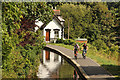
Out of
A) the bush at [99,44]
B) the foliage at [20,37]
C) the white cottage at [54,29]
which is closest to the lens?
the foliage at [20,37]

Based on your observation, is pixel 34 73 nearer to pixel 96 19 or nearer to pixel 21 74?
pixel 21 74

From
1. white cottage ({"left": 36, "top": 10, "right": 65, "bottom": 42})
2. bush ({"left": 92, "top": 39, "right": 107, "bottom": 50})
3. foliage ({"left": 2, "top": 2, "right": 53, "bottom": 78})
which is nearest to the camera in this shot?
foliage ({"left": 2, "top": 2, "right": 53, "bottom": 78})

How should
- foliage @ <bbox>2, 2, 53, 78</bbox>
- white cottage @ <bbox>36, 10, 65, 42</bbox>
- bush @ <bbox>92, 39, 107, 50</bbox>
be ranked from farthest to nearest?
white cottage @ <bbox>36, 10, 65, 42</bbox>, bush @ <bbox>92, 39, 107, 50</bbox>, foliage @ <bbox>2, 2, 53, 78</bbox>

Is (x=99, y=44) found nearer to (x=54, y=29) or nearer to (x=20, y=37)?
(x=54, y=29)

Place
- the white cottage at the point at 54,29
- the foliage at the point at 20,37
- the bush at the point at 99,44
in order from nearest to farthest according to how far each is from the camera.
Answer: the foliage at the point at 20,37, the bush at the point at 99,44, the white cottage at the point at 54,29

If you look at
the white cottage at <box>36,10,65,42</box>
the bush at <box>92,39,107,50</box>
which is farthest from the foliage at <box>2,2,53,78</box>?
the white cottage at <box>36,10,65,42</box>

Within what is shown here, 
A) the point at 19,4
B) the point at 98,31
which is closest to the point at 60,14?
the point at 98,31

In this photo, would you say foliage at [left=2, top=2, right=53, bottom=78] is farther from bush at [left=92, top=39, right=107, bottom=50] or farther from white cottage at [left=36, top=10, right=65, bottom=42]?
white cottage at [left=36, top=10, right=65, bottom=42]

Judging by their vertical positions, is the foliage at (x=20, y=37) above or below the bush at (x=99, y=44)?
above

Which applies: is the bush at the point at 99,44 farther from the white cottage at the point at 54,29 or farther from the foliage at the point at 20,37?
the foliage at the point at 20,37

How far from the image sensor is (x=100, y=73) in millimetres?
14445

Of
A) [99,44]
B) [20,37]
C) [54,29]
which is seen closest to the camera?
[20,37]

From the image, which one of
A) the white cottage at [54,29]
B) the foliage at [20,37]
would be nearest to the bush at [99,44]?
the white cottage at [54,29]

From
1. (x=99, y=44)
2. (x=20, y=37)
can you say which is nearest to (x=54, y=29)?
(x=99, y=44)
